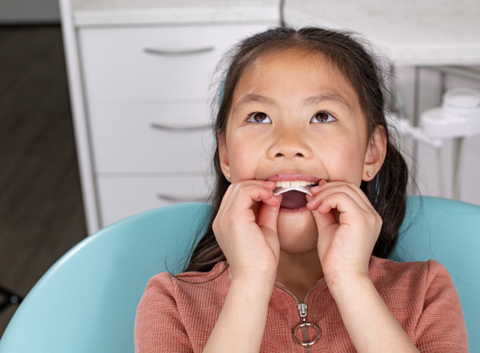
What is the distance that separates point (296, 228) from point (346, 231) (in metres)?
0.10

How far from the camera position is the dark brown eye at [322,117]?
0.83m

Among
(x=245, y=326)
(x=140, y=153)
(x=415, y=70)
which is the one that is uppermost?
(x=415, y=70)

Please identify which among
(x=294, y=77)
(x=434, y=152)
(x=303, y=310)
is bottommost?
(x=434, y=152)

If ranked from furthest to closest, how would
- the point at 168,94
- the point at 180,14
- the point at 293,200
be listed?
the point at 168,94 < the point at 180,14 < the point at 293,200

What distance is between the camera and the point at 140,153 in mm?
1768

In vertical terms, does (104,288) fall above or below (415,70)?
below

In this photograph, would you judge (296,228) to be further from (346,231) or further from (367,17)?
(367,17)

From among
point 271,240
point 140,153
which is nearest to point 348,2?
point 140,153

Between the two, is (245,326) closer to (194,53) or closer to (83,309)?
(83,309)

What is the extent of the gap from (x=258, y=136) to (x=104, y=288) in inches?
15.0

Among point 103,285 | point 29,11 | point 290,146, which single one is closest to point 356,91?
point 290,146

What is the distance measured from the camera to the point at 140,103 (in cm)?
170

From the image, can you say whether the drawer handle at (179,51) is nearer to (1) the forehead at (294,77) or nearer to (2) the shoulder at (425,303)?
(1) the forehead at (294,77)

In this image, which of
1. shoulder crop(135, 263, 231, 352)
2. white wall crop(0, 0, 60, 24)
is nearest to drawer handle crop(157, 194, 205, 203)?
shoulder crop(135, 263, 231, 352)
